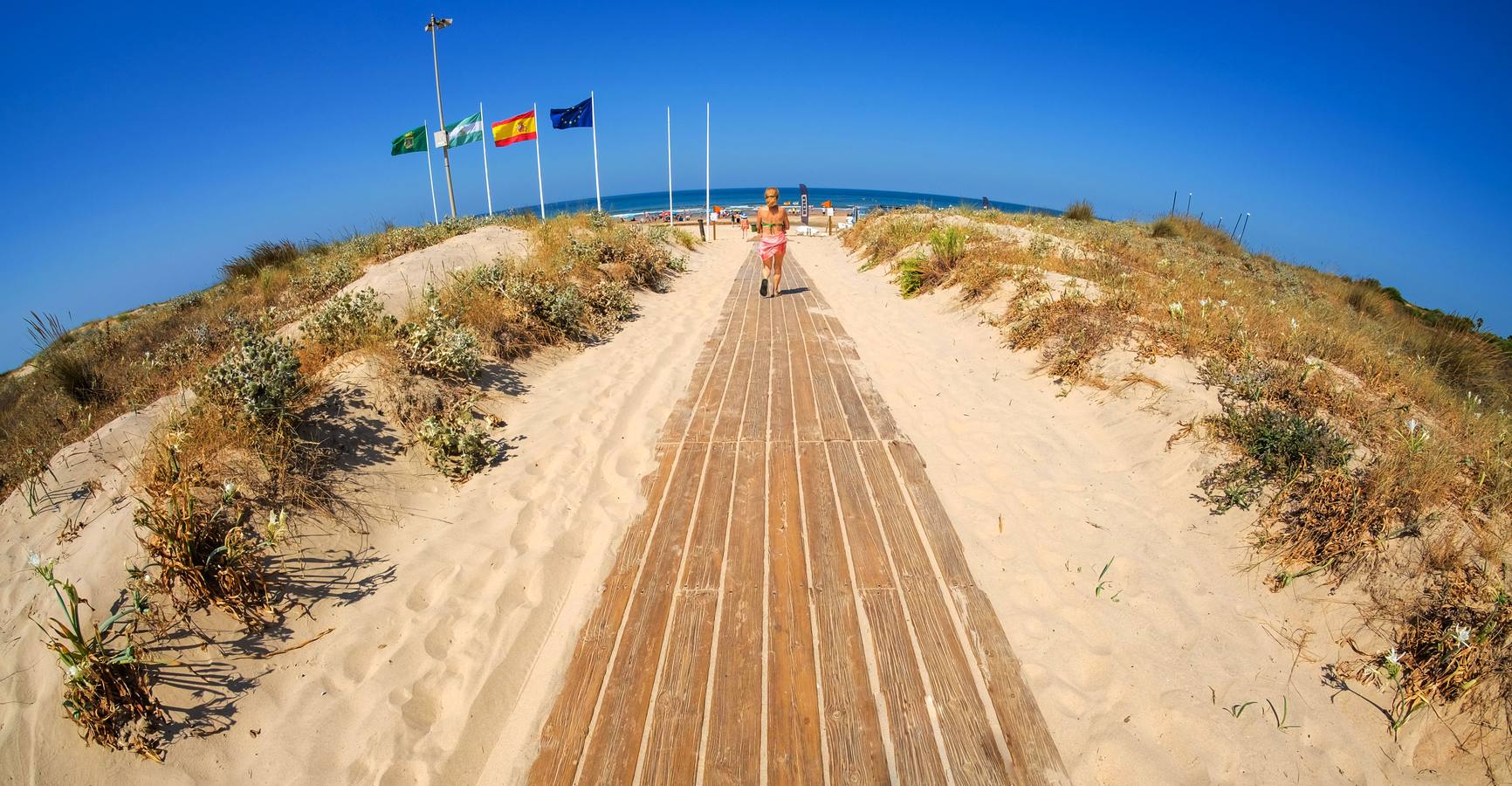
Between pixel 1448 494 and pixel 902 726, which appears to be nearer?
pixel 902 726

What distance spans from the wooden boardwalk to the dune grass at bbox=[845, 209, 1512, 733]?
1681 millimetres

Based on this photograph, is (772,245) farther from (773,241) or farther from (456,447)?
(456,447)

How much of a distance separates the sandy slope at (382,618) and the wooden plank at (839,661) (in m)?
1.16

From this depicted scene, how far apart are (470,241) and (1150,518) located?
430 inches

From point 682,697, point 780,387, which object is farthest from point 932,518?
point 780,387

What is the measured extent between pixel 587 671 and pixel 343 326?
405 centimetres

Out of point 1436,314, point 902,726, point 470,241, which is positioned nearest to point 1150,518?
point 902,726

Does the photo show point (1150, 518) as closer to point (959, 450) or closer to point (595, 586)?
point (959, 450)

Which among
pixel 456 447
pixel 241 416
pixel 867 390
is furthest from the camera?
pixel 867 390

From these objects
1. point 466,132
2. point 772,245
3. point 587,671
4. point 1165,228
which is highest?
point 466,132

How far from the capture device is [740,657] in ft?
8.05

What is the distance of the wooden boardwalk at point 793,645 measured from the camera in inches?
81.4

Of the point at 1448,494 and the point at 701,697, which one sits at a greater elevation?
the point at 1448,494

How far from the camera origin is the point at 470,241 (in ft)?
33.7
